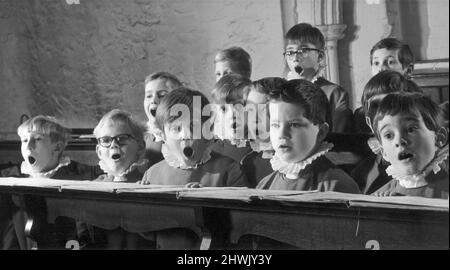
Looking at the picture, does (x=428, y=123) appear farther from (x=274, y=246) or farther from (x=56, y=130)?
(x=56, y=130)

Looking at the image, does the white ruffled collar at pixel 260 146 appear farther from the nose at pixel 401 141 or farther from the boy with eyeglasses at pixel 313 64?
the nose at pixel 401 141

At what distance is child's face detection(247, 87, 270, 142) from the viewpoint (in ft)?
7.69

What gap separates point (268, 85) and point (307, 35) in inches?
7.0

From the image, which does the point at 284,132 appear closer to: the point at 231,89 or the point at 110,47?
the point at 231,89

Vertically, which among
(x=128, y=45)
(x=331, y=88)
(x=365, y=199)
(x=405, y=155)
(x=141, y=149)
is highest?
(x=128, y=45)

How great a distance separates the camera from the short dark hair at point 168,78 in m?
2.56

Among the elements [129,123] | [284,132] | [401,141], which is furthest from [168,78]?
[401,141]

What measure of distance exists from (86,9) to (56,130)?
1.30ft

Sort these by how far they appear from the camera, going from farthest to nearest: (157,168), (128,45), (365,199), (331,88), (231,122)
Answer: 1. (128,45)
2. (157,168)
3. (231,122)
4. (331,88)
5. (365,199)

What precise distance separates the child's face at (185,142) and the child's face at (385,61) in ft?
1.72

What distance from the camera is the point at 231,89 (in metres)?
2.45

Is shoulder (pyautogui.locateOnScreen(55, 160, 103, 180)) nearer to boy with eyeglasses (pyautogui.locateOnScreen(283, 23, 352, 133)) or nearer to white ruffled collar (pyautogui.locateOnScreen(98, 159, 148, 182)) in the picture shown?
white ruffled collar (pyautogui.locateOnScreen(98, 159, 148, 182))

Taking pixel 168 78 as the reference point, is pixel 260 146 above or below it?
below
